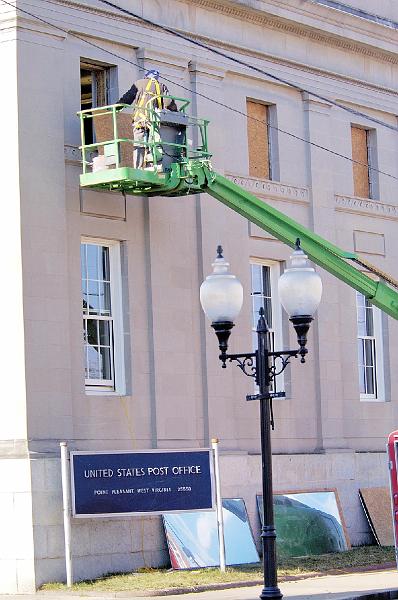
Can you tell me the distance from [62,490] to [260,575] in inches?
138

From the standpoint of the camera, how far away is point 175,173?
24203 millimetres

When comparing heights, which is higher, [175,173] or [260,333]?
[175,173]

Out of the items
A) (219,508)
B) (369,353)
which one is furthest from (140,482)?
(369,353)

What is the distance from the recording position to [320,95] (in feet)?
99.2

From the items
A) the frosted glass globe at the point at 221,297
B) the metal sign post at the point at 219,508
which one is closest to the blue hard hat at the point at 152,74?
the metal sign post at the point at 219,508

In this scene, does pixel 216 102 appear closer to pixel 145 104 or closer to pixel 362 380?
pixel 145 104

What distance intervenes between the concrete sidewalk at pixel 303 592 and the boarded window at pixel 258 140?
8563 mm

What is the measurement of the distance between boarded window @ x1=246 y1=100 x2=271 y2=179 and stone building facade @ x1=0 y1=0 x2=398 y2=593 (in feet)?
0.15

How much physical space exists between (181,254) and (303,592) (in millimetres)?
6951

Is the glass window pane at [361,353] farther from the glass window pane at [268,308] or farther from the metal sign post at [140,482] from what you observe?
the metal sign post at [140,482]

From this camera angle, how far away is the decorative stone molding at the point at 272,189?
91.5ft

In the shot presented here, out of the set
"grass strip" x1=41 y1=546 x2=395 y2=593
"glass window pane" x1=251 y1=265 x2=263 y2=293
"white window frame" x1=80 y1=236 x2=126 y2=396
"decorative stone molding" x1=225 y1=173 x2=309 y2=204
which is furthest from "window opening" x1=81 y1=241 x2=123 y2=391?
"glass window pane" x1=251 y1=265 x2=263 y2=293

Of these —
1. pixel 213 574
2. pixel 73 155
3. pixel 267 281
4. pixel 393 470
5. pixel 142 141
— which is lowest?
pixel 213 574

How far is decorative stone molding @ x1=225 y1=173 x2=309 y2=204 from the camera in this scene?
91.5ft
